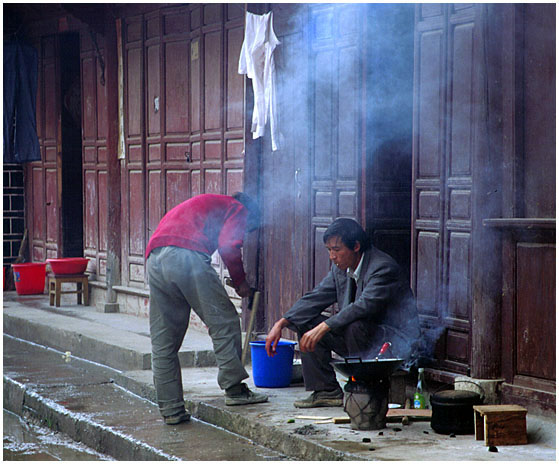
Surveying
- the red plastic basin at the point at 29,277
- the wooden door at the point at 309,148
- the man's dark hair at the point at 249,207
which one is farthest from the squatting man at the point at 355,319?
the red plastic basin at the point at 29,277

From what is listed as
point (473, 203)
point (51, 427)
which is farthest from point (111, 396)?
point (473, 203)

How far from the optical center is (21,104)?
14578 mm

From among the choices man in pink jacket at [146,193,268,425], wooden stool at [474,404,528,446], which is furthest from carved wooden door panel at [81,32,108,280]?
wooden stool at [474,404,528,446]

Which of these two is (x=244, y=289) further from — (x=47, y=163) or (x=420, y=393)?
(x=47, y=163)

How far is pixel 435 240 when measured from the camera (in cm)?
697

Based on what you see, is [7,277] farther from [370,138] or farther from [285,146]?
[370,138]

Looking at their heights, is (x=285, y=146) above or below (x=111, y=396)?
above

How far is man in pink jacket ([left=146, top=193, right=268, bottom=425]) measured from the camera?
6.86 metres

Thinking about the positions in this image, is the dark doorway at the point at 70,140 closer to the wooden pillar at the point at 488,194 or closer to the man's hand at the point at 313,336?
the man's hand at the point at 313,336

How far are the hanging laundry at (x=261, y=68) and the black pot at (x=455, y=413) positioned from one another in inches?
137

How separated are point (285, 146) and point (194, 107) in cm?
Answer: 259

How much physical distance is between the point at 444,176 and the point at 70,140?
8782 mm

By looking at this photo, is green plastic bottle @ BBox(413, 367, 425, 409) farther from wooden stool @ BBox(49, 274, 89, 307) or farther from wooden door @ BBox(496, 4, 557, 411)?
wooden stool @ BBox(49, 274, 89, 307)

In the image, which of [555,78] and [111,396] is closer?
[555,78]
